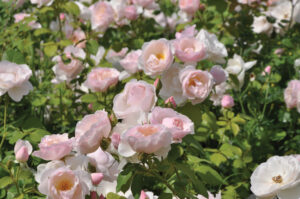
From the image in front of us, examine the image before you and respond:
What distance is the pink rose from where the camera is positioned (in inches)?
45.5

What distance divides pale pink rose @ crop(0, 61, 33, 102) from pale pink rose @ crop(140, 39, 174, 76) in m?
0.48

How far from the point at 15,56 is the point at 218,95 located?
947mm

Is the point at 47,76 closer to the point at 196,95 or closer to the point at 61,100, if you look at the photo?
the point at 61,100

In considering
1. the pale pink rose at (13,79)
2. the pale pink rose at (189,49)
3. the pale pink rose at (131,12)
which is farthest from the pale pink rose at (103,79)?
the pale pink rose at (131,12)

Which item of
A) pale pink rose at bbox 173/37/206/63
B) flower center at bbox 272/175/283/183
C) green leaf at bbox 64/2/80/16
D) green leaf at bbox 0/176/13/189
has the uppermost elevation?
pale pink rose at bbox 173/37/206/63

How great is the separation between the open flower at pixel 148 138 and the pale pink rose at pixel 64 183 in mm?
165

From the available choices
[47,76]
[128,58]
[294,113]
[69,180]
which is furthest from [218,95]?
[69,180]

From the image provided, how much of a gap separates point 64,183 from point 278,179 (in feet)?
1.92

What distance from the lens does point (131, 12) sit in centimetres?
240

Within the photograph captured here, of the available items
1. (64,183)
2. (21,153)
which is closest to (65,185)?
(64,183)

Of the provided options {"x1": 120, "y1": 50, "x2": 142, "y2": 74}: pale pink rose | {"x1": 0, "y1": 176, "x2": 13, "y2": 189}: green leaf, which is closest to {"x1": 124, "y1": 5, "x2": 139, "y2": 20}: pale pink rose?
{"x1": 120, "y1": 50, "x2": 142, "y2": 74}: pale pink rose

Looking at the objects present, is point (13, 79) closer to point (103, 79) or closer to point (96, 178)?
point (103, 79)

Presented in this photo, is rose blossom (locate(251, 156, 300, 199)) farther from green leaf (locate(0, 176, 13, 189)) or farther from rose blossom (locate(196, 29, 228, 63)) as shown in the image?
green leaf (locate(0, 176, 13, 189))

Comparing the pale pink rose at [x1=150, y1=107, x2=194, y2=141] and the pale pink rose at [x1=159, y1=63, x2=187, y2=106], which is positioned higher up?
the pale pink rose at [x1=150, y1=107, x2=194, y2=141]
